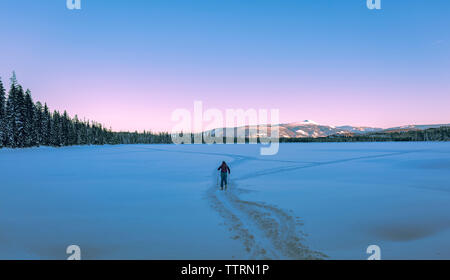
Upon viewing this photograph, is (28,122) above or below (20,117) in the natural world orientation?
below

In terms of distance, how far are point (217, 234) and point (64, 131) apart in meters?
98.9

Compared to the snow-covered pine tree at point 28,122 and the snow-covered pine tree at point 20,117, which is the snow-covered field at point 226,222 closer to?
the snow-covered pine tree at point 20,117

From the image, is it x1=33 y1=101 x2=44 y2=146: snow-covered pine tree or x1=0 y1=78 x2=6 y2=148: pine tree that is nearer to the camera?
x1=0 y1=78 x2=6 y2=148: pine tree

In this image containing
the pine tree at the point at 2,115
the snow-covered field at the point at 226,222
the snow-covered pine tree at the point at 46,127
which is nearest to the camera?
the snow-covered field at the point at 226,222

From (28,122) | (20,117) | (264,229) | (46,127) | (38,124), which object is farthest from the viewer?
(46,127)

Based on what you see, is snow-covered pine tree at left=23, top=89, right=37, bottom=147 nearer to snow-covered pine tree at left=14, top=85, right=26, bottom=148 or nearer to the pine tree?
snow-covered pine tree at left=14, top=85, right=26, bottom=148

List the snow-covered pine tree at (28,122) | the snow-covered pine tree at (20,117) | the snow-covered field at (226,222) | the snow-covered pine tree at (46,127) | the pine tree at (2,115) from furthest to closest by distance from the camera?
the snow-covered pine tree at (46,127) < the snow-covered pine tree at (28,122) < the snow-covered pine tree at (20,117) < the pine tree at (2,115) < the snow-covered field at (226,222)

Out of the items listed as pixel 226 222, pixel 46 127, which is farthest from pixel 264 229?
pixel 46 127

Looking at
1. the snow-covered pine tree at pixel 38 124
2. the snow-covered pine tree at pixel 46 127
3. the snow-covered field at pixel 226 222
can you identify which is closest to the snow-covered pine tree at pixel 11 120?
the snow-covered pine tree at pixel 38 124

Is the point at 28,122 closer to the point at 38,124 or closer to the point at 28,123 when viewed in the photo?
the point at 28,123

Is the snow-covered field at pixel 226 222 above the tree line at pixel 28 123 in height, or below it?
below

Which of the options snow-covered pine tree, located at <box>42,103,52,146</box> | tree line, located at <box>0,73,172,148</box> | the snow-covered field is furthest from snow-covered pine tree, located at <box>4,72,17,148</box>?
the snow-covered field

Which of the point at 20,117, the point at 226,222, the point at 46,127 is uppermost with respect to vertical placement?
the point at 20,117
